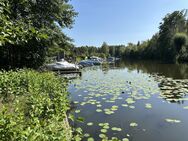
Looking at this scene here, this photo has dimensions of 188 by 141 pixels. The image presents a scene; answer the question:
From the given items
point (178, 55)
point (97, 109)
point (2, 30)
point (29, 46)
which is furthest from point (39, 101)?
point (178, 55)

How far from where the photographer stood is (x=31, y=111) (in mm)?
5105

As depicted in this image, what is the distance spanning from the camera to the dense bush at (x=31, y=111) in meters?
3.07

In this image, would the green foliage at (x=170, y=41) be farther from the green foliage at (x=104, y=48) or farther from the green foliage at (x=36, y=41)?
the green foliage at (x=104, y=48)

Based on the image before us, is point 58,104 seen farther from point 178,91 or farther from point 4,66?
point 4,66

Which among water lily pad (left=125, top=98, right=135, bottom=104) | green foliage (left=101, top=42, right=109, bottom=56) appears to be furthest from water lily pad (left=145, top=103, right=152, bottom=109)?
green foliage (left=101, top=42, right=109, bottom=56)

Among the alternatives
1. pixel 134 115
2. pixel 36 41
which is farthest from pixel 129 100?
pixel 36 41

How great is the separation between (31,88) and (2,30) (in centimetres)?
485

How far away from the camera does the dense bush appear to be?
3.07 m

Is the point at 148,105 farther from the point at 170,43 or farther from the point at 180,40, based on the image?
Answer: the point at 170,43

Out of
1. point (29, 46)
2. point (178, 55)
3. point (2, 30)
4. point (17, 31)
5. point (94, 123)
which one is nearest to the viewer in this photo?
point (2, 30)

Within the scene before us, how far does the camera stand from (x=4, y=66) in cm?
1678

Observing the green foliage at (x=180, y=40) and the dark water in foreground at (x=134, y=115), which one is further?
the green foliage at (x=180, y=40)

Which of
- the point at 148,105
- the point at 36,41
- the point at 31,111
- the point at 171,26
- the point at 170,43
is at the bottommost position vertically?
the point at 148,105

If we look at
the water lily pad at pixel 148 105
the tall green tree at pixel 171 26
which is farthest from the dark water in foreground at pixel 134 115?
the tall green tree at pixel 171 26
